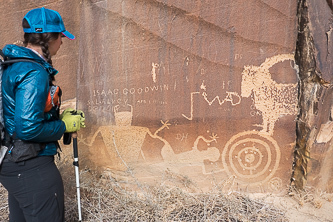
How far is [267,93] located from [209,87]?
0.52 metres

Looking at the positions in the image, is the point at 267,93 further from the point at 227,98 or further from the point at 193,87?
the point at 193,87

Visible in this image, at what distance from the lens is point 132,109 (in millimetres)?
→ 2834

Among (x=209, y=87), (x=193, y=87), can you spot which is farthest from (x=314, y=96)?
(x=193, y=87)

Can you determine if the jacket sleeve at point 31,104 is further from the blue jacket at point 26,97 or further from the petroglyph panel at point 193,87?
the petroglyph panel at point 193,87

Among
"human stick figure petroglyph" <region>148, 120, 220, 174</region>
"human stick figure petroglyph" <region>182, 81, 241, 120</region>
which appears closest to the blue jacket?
"human stick figure petroglyph" <region>148, 120, 220, 174</region>

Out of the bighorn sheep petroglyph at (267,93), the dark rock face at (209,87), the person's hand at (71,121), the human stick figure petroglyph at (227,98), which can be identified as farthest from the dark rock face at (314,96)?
the person's hand at (71,121)

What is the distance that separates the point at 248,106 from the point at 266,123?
22cm

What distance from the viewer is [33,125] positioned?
152cm

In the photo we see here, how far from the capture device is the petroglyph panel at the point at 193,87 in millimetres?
2611

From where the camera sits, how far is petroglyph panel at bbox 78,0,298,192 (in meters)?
2.61

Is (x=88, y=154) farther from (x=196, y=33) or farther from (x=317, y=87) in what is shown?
(x=317, y=87)

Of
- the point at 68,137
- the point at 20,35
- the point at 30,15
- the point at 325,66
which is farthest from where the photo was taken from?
the point at 20,35

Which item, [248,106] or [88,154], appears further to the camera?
[88,154]

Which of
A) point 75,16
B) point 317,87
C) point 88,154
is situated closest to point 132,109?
point 88,154
